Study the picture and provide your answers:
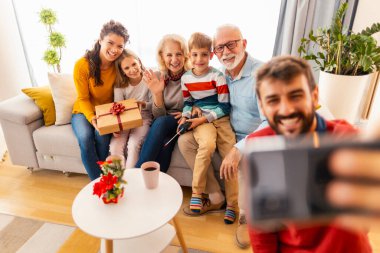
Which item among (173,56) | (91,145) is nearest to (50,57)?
(91,145)

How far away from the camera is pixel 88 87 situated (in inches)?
75.5

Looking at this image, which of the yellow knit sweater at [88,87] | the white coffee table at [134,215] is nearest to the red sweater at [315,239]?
the white coffee table at [134,215]

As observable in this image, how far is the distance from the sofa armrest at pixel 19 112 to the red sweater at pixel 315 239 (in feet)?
5.56

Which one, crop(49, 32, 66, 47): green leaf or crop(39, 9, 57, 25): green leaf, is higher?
crop(39, 9, 57, 25): green leaf

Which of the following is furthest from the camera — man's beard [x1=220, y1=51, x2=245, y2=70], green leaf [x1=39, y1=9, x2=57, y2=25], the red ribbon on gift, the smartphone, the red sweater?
green leaf [x1=39, y1=9, x2=57, y2=25]

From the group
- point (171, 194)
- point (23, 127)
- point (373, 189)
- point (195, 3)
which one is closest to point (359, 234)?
point (373, 189)

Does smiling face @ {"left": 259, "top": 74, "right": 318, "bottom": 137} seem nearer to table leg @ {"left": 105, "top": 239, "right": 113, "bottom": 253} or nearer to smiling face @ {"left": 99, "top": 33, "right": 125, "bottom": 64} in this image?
table leg @ {"left": 105, "top": 239, "right": 113, "bottom": 253}

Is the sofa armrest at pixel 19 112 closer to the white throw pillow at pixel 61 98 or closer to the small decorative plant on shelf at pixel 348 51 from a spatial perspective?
the white throw pillow at pixel 61 98

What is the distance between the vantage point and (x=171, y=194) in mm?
1292

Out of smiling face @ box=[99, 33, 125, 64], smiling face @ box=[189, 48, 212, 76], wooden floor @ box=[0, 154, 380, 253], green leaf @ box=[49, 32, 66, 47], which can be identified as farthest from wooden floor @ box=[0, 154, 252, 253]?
green leaf @ box=[49, 32, 66, 47]

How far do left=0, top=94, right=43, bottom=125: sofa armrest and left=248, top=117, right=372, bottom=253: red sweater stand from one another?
169 centimetres

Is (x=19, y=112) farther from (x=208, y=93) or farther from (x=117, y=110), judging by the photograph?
(x=208, y=93)

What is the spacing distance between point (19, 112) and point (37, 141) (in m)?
0.22

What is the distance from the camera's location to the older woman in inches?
67.4
